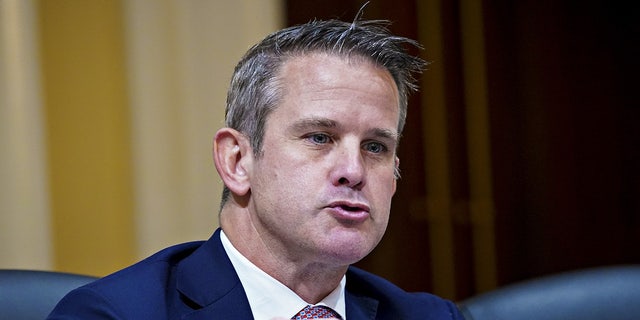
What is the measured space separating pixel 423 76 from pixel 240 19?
841 millimetres

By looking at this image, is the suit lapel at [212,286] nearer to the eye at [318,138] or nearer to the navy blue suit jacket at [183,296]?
the navy blue suit jacket at [183,296]

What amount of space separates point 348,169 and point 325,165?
0.12ft

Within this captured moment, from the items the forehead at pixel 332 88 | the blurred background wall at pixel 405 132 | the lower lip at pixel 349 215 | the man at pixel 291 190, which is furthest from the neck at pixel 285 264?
the blurred background wall at pixel 405 132

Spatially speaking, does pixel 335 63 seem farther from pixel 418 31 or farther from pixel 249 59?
pixel 418 31

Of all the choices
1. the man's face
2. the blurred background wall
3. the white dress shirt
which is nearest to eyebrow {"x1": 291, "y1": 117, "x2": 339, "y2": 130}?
the man's face

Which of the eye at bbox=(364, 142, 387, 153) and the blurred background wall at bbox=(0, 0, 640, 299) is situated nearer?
the eye at bbox=(364, 142, 387, 153)

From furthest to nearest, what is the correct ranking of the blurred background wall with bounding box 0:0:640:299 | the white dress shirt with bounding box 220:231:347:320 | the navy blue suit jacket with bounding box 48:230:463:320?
the blurred background wall with bounding box 0:0:640:299, the white dress shirt with bounding box 220:231:347:320, the navy blue suit jacket with bounding box 48:230:463:320

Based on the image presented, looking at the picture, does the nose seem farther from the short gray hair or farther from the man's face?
the short gray hair

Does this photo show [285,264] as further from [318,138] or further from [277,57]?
[277,57]

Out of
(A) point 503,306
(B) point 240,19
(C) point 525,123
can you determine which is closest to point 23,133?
(B) point 240,19

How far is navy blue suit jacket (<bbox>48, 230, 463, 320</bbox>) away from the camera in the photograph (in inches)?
60.3

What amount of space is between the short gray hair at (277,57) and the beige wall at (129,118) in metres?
0.97

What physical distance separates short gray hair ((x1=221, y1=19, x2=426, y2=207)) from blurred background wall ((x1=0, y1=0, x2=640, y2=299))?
95 cm

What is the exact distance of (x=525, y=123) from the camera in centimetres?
350
